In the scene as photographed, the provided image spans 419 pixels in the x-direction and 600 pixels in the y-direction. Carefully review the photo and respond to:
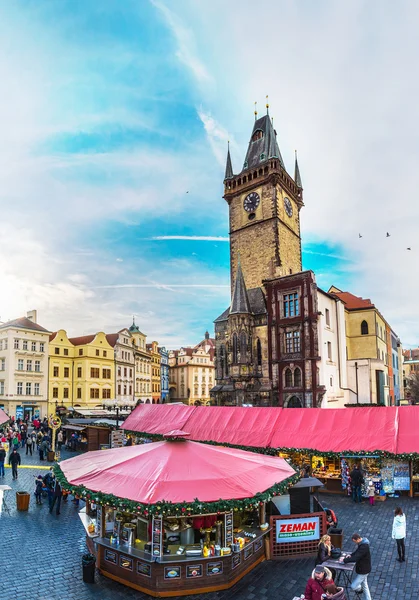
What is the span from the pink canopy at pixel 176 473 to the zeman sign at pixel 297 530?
1.30 m

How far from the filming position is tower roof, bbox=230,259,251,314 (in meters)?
45.6

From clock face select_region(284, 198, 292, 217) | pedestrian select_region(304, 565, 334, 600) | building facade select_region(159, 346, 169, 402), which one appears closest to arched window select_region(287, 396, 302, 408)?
clock face select_region(284, 198, 292, 217)

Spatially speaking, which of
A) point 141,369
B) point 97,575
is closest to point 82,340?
point 141,369

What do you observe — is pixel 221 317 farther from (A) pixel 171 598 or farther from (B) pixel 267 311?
(A) pixel 171 598

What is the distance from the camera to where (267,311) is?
44.1 meters

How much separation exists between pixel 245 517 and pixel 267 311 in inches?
1279

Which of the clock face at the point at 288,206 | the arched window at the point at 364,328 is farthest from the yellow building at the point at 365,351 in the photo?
the clock face at the point at 288,206

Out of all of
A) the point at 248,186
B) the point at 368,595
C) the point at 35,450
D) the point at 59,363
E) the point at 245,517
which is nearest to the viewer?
the point at 368,595

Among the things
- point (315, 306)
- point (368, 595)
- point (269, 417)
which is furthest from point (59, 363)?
point (368, 595)

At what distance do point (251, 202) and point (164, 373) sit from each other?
5060cm

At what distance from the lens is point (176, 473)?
10.9 metres

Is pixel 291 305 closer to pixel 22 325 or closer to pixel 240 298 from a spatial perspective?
pixel 240 298

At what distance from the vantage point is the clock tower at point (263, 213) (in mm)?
49500

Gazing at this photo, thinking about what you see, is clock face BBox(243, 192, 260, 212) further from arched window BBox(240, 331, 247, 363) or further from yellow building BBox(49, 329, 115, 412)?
yellow building BBox(49, 329, 115, 412)
